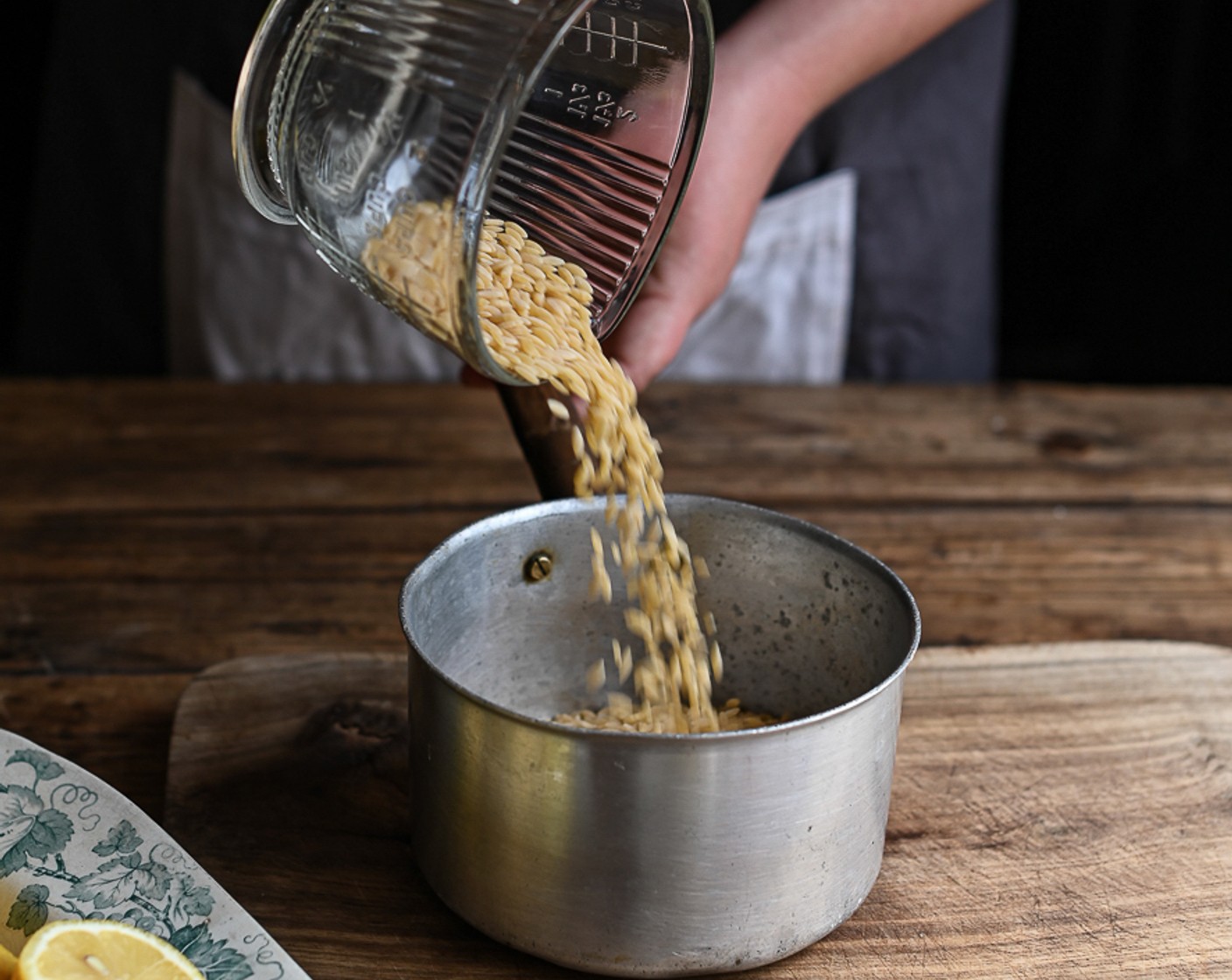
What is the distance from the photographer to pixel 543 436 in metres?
1.06

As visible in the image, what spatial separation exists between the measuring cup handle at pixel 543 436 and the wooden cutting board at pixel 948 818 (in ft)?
0.81

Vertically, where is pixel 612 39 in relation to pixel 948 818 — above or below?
above

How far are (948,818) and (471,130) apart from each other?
64cm

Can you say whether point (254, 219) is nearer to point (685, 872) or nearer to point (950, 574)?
point (950, 574)

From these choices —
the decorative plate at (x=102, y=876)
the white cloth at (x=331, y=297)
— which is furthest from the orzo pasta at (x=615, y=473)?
the white cloth at (x=331, y=297)

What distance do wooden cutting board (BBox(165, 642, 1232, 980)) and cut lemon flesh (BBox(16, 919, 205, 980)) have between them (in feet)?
0.40

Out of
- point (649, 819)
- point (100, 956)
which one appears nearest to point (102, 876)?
point (100, 956)

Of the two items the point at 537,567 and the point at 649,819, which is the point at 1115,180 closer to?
the point at 537,567

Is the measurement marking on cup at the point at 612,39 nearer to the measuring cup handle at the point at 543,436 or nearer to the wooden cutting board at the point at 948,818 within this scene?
the measuring cup handle at the point at 543,436

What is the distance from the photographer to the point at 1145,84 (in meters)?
3.27

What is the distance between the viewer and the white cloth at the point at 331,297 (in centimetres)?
198

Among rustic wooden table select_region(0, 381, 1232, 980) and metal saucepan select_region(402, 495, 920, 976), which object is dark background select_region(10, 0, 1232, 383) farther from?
metal saucepan select_region(402, 495, 920, 976)

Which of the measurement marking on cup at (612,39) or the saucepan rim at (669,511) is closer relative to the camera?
the saucepan rim at (669,511)

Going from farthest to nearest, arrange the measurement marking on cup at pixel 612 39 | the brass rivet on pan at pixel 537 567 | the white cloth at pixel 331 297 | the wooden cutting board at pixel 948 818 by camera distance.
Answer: the white cloth at pixel 331 297, the brass rivet on pan at pixel 537 567, the measurement marking on cup at pixel 612 39, the wooden cutting board at pixel 948 818
